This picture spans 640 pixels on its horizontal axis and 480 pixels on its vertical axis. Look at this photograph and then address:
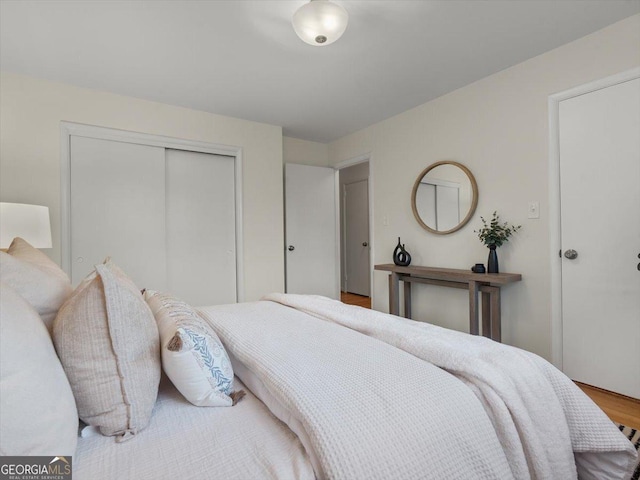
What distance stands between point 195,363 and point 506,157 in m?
2.72

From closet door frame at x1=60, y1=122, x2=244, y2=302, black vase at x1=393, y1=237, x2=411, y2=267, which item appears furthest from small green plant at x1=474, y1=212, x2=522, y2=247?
closet door frame at x1=60, y1=122, x2=244, y2=302

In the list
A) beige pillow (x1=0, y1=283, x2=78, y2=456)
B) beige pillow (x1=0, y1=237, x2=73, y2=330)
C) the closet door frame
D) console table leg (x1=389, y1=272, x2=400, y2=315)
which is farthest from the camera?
console table leg (x1=389, y1=272, x2=400, y2=315)

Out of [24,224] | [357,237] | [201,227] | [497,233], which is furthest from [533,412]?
[357,237]

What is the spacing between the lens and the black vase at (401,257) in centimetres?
334

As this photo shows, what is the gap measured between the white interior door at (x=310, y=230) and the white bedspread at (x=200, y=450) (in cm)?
333

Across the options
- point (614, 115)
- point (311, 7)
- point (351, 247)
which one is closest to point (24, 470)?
point (311, 7)

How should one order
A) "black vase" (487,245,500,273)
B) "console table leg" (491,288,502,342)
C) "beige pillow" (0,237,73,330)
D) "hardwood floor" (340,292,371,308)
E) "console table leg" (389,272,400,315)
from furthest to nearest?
"hardwood floor" (340,292,371,308) < "console table leg" (389,272,400,315) < "black vase" (487,245,500,273) < "console table leg" (491,288,502,342) < "beige pillow" (0,237,73,330)

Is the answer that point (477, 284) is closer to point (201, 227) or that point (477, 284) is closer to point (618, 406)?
point (618, 406)

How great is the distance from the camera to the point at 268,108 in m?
3.39

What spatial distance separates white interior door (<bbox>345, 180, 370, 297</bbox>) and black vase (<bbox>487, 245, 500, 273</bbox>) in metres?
3.15

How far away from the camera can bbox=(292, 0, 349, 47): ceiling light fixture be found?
1.73 m

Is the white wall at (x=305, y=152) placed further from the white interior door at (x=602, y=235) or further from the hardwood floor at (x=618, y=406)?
the hardwood floor at (x=618, y=406)

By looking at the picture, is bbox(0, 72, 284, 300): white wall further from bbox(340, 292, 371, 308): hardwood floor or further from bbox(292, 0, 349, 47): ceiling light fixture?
bbox(292, 0, 349, 47): ceiling light fixture

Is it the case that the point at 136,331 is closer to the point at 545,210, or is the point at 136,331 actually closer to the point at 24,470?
the point at 24,470
